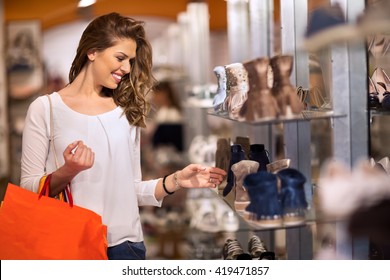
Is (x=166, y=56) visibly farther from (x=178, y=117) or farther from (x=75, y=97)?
(x=75, y=97)

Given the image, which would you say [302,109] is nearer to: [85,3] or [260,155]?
[260,155]

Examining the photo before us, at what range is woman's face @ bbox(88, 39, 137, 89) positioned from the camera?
3.07 m

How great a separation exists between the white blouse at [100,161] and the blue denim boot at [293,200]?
622 millimetres

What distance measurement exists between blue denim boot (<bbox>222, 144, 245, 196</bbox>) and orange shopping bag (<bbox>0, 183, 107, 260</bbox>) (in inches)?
21.8

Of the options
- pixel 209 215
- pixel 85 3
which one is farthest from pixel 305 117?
pixel 209 215

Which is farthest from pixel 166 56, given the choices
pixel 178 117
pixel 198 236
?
pixel 198 236

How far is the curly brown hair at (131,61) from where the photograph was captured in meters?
3.08

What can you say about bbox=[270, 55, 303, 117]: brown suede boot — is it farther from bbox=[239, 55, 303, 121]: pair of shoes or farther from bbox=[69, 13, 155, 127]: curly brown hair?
bbox=[69, 13, 155, 127]: curly brown hair

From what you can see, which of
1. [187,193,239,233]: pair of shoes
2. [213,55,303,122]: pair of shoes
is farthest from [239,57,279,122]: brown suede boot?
[187,193,239,233]: pair of shoes

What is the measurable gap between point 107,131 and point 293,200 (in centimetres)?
77

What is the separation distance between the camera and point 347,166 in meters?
2.82

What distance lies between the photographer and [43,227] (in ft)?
9.64

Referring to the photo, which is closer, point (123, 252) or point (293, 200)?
point (293, 200)
